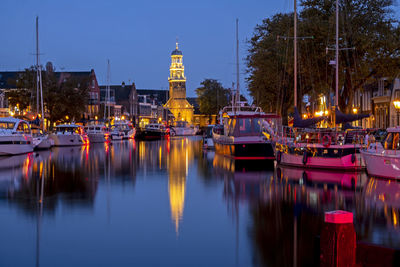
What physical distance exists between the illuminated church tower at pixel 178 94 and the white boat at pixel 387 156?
162955 millimetres

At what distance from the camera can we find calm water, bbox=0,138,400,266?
10367mm

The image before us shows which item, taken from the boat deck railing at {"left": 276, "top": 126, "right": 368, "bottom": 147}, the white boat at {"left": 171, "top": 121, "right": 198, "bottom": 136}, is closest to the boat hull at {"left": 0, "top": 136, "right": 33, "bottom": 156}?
the boat deck railing at {"left": 276, "top": 126, "right": 368, "bottom": 147}

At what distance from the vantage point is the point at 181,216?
571 inches

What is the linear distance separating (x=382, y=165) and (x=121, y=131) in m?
66.4

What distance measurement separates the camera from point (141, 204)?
1664 centimetres

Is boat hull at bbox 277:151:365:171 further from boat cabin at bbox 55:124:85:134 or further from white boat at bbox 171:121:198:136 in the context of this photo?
white boat at bbox 171:121:198:136

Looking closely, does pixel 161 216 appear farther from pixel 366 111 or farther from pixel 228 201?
pixel 366 111

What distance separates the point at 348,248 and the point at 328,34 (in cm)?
3179

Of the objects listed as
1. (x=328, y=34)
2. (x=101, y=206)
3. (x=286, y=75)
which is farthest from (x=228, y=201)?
(x=286, y=75)

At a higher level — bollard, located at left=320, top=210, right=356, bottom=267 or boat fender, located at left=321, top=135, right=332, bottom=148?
boat fender, located at left=321, top=135, right=332, bottom=148

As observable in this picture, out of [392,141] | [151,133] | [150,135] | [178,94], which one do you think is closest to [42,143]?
[392,141]

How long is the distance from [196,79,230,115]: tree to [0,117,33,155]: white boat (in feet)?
301

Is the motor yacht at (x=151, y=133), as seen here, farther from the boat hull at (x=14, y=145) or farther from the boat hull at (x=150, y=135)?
the boat hull at (x=14, y=145)

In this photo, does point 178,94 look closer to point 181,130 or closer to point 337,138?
point 181,130
